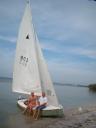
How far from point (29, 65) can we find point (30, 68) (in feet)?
0.99

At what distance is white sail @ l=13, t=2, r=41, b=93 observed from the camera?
78.6 ft

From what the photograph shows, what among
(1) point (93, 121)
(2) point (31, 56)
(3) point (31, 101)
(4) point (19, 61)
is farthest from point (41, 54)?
(1) point (93, 121)

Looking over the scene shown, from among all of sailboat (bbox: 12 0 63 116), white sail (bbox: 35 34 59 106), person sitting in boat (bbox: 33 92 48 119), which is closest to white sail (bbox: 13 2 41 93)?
sailboat (bbox: 12 0 63 116)

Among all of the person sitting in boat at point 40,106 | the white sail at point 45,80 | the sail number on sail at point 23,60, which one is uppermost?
the sail number on sail at point 23,60

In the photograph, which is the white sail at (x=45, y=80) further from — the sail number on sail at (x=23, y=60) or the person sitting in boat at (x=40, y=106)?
the sail number on sail at (x=23, y=60)

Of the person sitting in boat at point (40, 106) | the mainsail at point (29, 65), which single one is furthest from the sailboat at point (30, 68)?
the person sitting in boat at point (40, 106)

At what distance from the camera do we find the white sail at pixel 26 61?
24.0 meters

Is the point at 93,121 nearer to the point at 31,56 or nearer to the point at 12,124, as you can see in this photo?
the point at 12,124

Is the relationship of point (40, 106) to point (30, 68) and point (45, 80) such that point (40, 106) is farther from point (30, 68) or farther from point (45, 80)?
point (30, 68)

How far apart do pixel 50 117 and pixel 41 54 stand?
5.70 metres

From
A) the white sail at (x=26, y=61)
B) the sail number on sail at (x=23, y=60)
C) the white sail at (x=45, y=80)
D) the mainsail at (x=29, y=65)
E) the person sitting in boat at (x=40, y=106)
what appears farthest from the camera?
the sail number on sail at (x=23, y=60)

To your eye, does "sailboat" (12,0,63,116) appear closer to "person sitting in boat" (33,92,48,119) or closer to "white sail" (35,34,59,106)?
"white sail" (35,34,59,106)

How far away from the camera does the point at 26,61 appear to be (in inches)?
981

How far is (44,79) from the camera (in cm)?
2350
